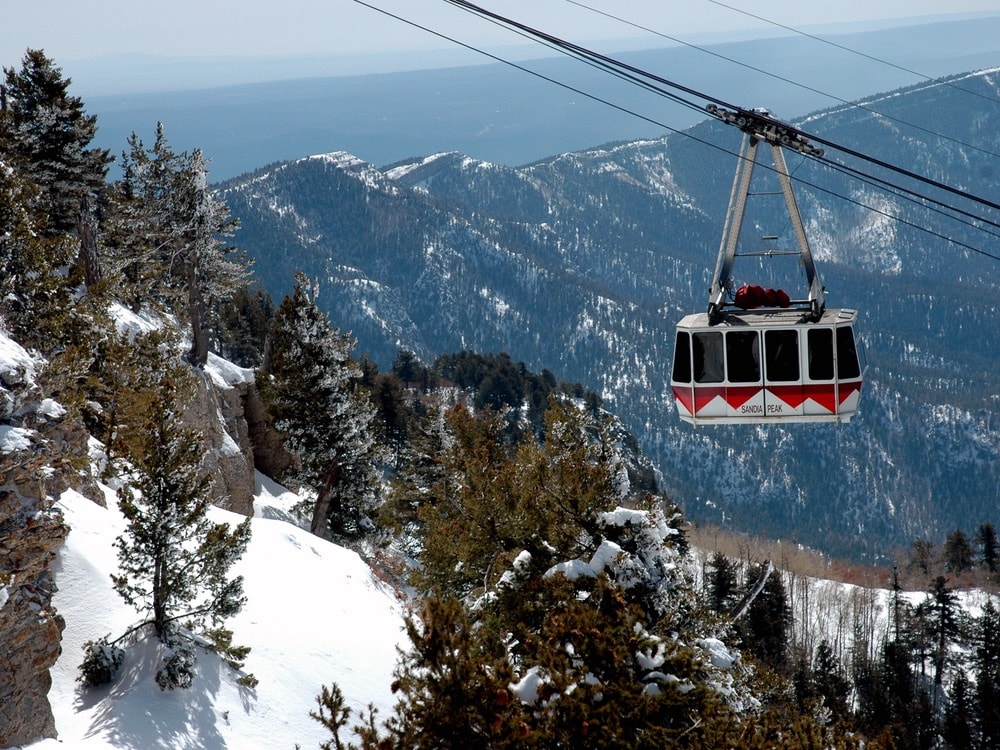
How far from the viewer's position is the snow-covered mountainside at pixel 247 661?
1539cm

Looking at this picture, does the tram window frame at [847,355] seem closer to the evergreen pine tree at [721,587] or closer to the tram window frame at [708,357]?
the tram window frame at [708,357]

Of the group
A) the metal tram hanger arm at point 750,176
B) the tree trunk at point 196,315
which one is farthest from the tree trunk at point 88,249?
the metal tram hanger arm at point 750,176

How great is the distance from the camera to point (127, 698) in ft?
51.5

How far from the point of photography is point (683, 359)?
16531mm

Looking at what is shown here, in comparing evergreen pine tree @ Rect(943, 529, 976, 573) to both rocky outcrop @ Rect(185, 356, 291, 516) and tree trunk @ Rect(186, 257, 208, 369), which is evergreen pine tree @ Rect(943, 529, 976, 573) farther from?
tree trunk @ Rect(186, 257, 208, 369)

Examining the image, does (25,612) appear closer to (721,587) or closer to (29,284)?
(29,284)

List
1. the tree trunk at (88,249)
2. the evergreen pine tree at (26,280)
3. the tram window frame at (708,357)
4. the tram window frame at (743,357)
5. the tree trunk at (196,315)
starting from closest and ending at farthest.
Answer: the tram window frame at (743,357) < the tram window frame at (708,357) < the evergreen pine tree at (26,280) < the tree trunk at (88,249) < the tree trunk at (196,315)

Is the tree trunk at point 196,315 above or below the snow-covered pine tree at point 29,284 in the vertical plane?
below

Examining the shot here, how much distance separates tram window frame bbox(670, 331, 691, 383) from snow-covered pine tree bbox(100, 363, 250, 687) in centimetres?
966

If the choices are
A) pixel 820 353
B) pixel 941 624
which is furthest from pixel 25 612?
Answer: pixel 941 624

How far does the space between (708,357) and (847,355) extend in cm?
263

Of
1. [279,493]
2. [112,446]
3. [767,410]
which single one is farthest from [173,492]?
[279,493]

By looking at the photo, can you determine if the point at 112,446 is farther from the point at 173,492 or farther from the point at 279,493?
the point at 279,493

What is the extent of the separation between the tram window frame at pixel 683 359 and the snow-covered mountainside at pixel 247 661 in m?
8.71
